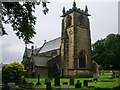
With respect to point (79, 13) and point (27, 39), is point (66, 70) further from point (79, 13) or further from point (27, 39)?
point (27, 39)

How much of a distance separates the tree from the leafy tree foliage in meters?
32.7

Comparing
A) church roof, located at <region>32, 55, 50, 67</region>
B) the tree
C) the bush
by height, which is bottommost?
the bush

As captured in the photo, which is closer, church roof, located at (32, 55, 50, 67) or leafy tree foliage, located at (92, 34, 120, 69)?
church roof, located at (32, 55, 50, 67)

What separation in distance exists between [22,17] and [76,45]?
22.6 m

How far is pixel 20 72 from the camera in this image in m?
25.1

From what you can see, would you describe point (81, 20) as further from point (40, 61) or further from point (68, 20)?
point (40, 61)

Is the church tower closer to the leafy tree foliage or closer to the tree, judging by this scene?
the leafy tree foliage

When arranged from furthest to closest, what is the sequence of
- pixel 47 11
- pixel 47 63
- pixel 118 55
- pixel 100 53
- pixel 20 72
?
pixel 100 53 < pixel 118 55 < pixel 47 63 < pixel 20 72 < pixel 47 11

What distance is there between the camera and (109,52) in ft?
131

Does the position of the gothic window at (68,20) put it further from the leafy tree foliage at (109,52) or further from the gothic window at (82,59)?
the leafy tree foliage at (109,52)

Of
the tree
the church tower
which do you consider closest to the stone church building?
the church tower

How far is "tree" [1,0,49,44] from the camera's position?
30.3ft

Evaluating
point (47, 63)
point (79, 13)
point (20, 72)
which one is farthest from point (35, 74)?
point (79, 13)

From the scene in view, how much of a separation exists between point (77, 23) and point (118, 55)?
14.4 metres
